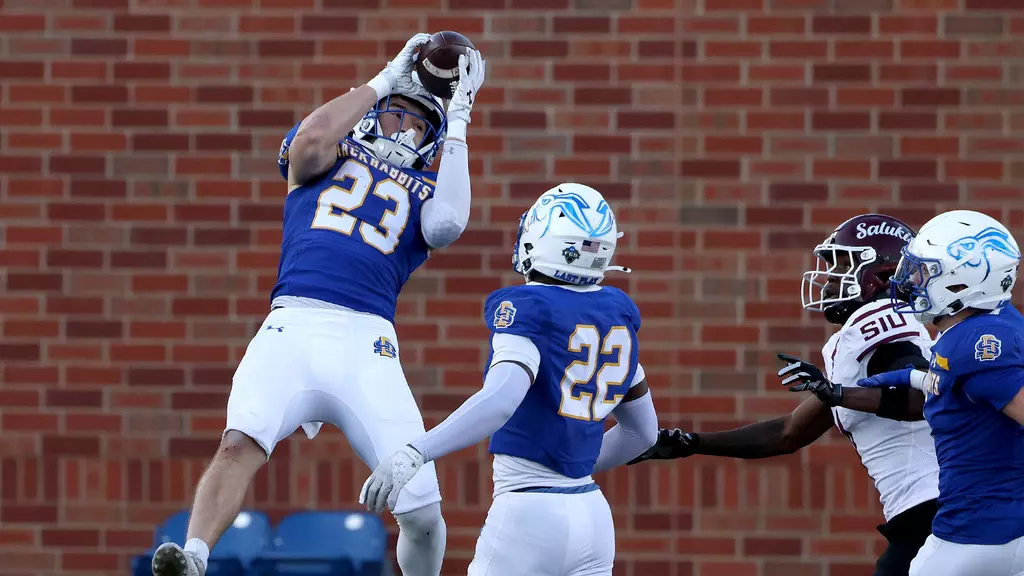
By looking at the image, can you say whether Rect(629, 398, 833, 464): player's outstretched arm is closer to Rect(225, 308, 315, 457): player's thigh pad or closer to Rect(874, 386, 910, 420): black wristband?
Rect(874, 386, 910, 420): black wristband

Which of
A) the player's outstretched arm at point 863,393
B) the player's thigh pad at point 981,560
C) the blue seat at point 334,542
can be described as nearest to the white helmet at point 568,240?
the player's outstretched arm at point 863,393

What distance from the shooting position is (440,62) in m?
6.09

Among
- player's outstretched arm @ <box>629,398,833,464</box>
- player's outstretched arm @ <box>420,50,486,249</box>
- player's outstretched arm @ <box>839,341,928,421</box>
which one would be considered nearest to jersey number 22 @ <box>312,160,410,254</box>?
player's outstretched arm @ <box>420,50,486,249</box>

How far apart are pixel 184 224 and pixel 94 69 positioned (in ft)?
3.24

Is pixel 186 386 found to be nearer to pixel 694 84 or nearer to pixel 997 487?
pixel 694 84

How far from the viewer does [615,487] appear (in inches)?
309

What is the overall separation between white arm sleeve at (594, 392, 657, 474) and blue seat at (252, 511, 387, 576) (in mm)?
2192

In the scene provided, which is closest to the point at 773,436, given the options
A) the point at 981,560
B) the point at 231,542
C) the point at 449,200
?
the point at 981,560

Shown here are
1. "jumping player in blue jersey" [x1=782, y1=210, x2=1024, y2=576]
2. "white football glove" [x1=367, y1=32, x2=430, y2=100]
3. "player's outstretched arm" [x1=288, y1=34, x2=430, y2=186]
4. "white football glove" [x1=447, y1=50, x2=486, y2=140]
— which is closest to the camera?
"jumping player in blue jersey" [x1=782, y1=210, x2=1024, y2=576]

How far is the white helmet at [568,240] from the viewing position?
491cm

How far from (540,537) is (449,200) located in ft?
5.51

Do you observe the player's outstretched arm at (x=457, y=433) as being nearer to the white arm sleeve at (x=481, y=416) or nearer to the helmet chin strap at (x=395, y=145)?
the white arm sleeve at (x=481, y=416)

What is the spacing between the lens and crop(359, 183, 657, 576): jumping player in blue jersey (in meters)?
4.62

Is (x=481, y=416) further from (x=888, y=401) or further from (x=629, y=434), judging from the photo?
(x=888, y=401)
